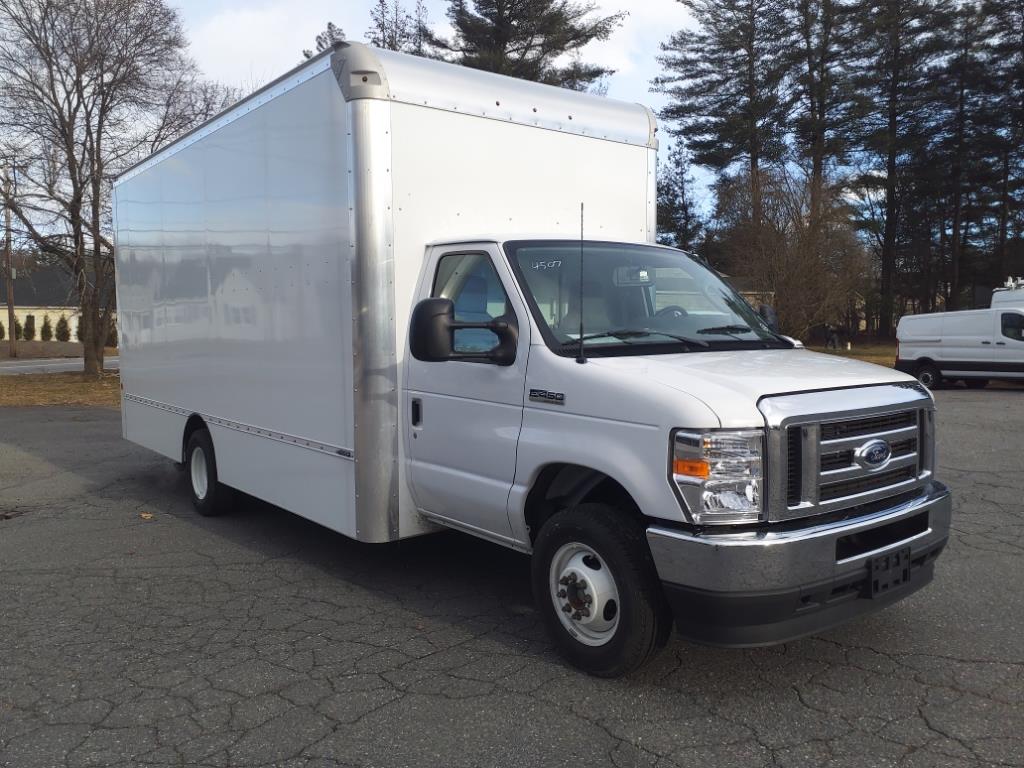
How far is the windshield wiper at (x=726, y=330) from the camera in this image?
4.85m

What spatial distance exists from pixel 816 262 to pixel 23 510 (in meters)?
29.0

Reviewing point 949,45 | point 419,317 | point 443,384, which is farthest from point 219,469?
point 949,45

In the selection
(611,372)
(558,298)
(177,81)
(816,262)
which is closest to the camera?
(611,372)

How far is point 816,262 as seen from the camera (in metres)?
32.1

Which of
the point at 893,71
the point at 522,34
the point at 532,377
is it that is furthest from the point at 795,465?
the point at 893,71

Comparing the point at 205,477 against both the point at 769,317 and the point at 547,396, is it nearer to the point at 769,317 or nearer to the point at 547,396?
the point at 547,396

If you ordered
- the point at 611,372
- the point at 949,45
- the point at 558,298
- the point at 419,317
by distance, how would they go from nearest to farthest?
the point at 611,372 < the point at 419,317 < the point at 558,298 < the point at 949,45

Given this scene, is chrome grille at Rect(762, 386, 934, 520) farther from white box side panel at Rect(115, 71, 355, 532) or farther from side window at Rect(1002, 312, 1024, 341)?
side window at Rect(1002, 312, 1024, 341)

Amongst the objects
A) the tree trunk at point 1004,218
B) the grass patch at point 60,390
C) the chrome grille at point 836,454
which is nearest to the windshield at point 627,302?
the chrome grille at point 836,454

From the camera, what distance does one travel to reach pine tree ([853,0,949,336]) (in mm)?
40938

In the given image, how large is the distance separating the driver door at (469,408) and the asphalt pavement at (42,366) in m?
28.8

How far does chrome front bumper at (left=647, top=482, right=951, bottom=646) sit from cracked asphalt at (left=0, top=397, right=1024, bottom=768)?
427mm

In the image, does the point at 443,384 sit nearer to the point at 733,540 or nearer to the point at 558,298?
the point at 558,298

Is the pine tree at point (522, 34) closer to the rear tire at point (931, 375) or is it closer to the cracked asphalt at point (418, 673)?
the rear tire at point (931, 375)
